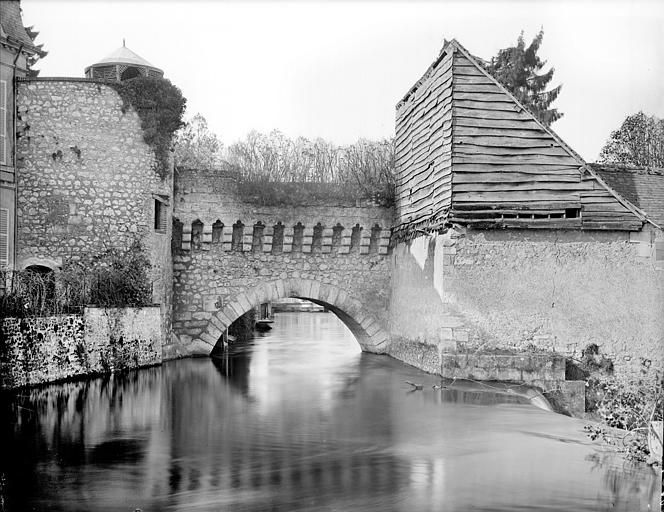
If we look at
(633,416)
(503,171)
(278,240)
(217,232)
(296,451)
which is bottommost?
(296,451)

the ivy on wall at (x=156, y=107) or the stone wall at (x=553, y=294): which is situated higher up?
the ivy on wall at (x=156, y=107)

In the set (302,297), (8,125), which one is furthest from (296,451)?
(8,125)

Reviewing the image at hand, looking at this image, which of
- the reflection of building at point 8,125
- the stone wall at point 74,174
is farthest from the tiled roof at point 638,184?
the reflection of building at point 8,125

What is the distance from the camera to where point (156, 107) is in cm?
1516

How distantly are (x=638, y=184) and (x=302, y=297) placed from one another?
7861mm

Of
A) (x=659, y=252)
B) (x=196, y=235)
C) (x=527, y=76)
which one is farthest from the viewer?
(x=527, y=76)

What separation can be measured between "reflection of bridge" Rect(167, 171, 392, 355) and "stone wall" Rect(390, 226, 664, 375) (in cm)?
413

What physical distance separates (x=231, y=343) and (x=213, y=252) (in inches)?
285

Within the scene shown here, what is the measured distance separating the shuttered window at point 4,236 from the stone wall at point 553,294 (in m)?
8.37

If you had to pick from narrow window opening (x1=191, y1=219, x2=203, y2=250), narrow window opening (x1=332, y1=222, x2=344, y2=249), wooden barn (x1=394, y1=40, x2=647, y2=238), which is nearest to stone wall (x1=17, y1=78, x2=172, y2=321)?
narrow window opening (x1=191, y1=219, x2=203, y2=250)

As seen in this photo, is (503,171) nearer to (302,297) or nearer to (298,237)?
(298,237)

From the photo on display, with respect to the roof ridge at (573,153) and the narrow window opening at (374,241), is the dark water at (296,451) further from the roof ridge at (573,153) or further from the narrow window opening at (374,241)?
the roof ridge at (573,153)

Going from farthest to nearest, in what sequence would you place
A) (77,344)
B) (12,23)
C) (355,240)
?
1. (355,240)
2. (12,23)
3. (77,344)

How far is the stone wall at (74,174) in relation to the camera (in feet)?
47.7
